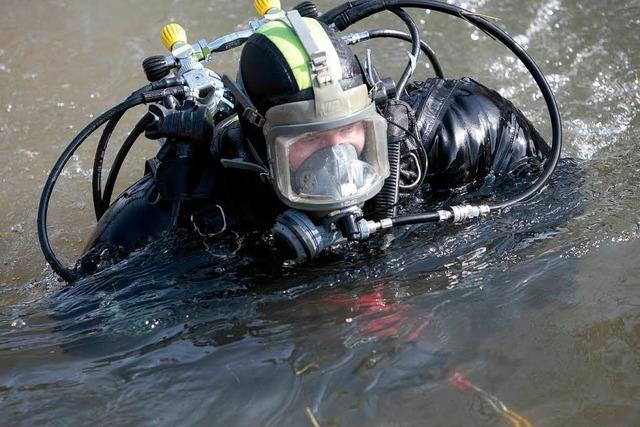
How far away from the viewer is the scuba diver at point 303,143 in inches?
103

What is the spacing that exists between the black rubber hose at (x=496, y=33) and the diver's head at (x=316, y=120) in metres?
0.54

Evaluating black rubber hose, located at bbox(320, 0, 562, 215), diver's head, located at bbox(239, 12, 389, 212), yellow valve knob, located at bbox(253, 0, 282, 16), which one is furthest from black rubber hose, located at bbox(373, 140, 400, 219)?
yellow valve knob, located at bbox(253, 0, 282, 16)

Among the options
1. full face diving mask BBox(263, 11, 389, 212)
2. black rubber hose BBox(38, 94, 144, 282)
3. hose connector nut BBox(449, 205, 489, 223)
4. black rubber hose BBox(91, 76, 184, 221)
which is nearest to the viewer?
full face diving mask BBox(263, 11, 389, 212)

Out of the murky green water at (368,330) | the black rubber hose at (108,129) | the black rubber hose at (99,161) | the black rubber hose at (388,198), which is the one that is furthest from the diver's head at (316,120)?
the black rubber hose at (99,161)

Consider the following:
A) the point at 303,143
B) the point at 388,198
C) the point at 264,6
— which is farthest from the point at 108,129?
the point at 388,198

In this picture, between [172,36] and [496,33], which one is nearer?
[496,33]

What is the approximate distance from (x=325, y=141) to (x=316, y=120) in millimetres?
86

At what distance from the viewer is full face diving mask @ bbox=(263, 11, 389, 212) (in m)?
2.57

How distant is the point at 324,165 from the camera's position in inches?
104

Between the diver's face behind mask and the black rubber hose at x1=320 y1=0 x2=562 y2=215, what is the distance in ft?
1.82

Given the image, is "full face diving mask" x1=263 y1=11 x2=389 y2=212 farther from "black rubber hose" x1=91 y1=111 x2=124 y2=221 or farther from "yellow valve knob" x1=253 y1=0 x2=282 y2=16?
"black rubber hose" x1=91 y1=111 x2=124 y2=221

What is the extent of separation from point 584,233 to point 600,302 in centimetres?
46

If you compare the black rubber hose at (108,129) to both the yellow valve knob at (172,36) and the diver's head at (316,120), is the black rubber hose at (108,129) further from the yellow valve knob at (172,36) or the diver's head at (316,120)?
the diver's head at (316,120)

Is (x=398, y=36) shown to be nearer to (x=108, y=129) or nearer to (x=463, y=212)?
(x=463, y=212)
